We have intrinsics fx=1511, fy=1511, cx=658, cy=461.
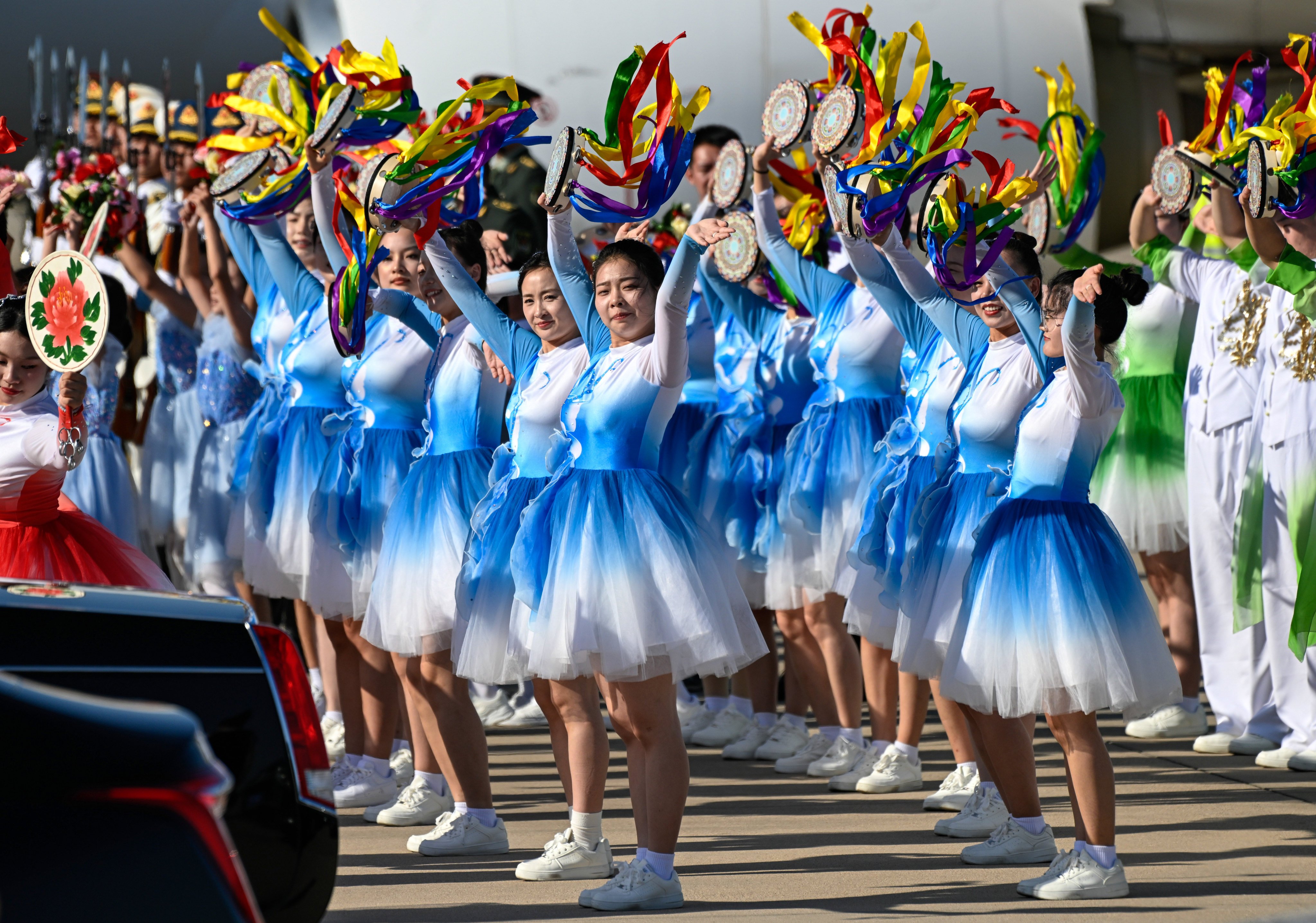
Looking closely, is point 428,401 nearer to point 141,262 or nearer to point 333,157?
point 333,157

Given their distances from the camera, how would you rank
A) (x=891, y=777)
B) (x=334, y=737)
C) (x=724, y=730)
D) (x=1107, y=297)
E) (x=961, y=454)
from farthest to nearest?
(x=724, y=730), (x=334, y=737), (x=891, y=777), (x=961, y=454), (x=1107, y=297)

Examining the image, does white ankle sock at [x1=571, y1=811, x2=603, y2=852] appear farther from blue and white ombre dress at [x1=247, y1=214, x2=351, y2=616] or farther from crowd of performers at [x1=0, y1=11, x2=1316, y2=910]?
blue and white ombre dress at [x1=247, y1=214, x2=351, y2=616]

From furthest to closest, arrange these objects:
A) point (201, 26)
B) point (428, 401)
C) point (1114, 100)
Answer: point (201, 26), point (1114, 100), point (428, 401)

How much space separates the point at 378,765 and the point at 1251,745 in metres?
3.41

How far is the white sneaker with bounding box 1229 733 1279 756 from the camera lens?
599 centimetres

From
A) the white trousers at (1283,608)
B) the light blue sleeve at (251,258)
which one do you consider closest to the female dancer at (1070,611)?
the white trousers at (1283,608)

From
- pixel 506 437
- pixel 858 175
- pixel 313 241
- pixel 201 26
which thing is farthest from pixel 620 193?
pixel 201 26

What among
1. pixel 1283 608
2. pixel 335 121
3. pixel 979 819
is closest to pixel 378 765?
pixel 979 819

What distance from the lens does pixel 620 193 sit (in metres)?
8.41

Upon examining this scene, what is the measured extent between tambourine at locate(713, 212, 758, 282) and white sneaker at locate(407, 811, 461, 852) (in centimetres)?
268

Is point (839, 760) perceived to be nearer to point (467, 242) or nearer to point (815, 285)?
point (815, 285)

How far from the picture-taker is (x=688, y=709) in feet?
22.7

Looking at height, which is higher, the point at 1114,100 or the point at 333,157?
the point at 1114,100

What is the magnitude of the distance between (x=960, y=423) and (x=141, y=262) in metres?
4.16
